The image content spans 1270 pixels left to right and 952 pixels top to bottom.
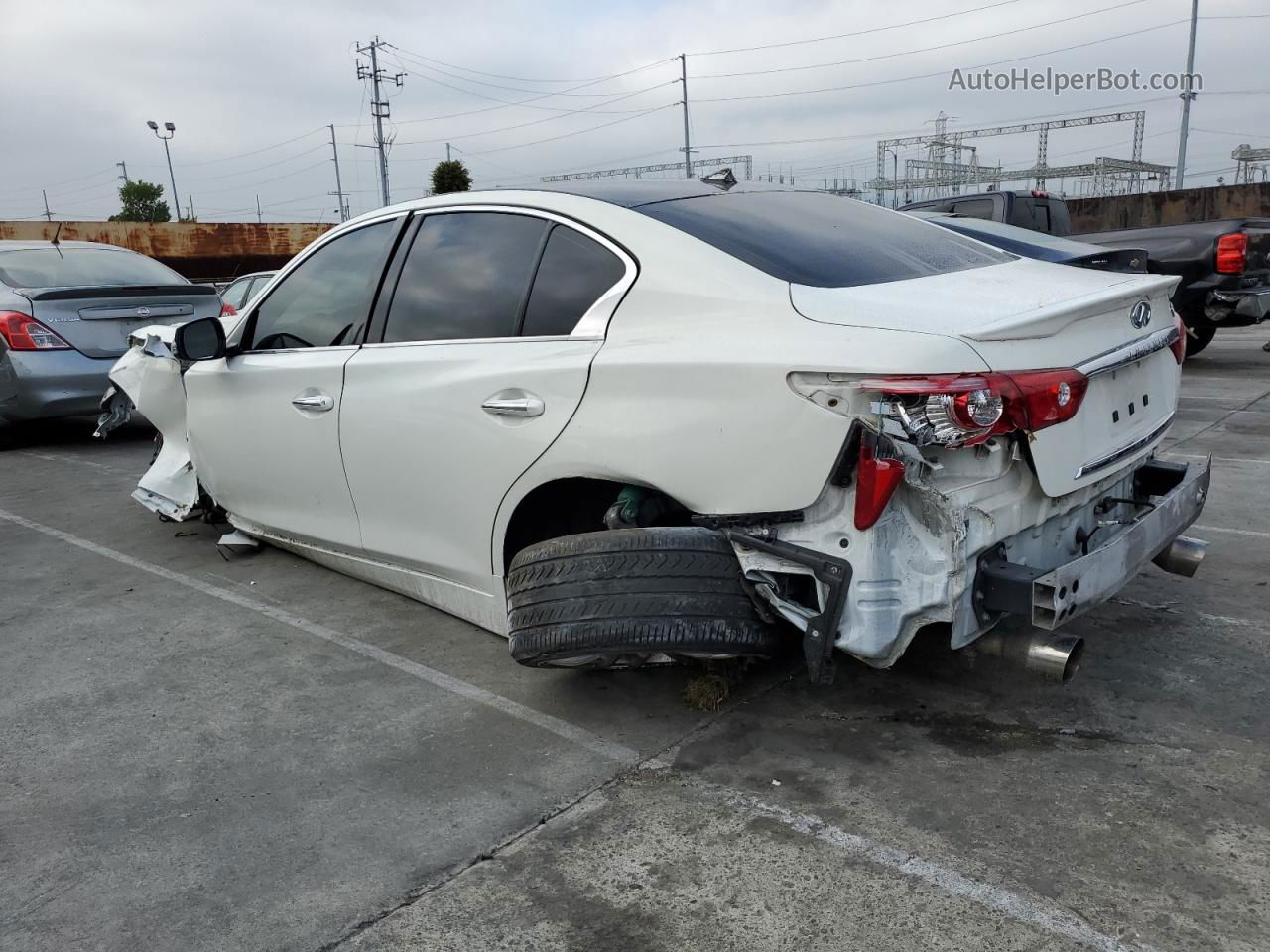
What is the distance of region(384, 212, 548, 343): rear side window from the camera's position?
3.42 meters

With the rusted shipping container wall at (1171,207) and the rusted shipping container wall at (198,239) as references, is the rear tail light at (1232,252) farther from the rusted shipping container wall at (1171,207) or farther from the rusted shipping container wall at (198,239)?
the rusted shipping container wall at (198,239)

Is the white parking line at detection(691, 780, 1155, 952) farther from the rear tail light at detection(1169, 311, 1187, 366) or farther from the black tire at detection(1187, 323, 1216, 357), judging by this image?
the black tire at detection(1187, 323, 1216, 357)

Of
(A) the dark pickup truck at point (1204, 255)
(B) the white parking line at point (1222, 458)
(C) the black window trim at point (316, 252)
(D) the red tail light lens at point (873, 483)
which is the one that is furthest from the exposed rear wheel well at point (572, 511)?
(A) the dark pickup truck at point (1204, 255)

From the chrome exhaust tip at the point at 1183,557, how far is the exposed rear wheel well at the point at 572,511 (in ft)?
5.60

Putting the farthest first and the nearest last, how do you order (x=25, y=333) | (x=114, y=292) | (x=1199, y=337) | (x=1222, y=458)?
(x=1199, y=337), (x=114, y=292), (x=25, y=333), (x=1222, y=458)

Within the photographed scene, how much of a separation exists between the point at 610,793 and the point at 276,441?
2.29 metres

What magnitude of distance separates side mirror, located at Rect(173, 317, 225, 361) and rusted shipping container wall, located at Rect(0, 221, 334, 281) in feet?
80.9

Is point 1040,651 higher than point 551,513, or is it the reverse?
point 551,513

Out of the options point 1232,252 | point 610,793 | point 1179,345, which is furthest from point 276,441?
point 1232,252

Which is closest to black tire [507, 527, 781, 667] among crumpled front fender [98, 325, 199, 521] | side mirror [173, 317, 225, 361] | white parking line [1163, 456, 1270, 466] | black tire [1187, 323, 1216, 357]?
side mirror [173, 317, 225, 361]

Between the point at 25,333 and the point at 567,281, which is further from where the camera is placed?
the point at 25,333

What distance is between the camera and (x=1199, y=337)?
35.5ft

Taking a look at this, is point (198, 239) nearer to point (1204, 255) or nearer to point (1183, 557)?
point (1204, 255)

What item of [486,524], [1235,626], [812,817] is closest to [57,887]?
[486,524]
